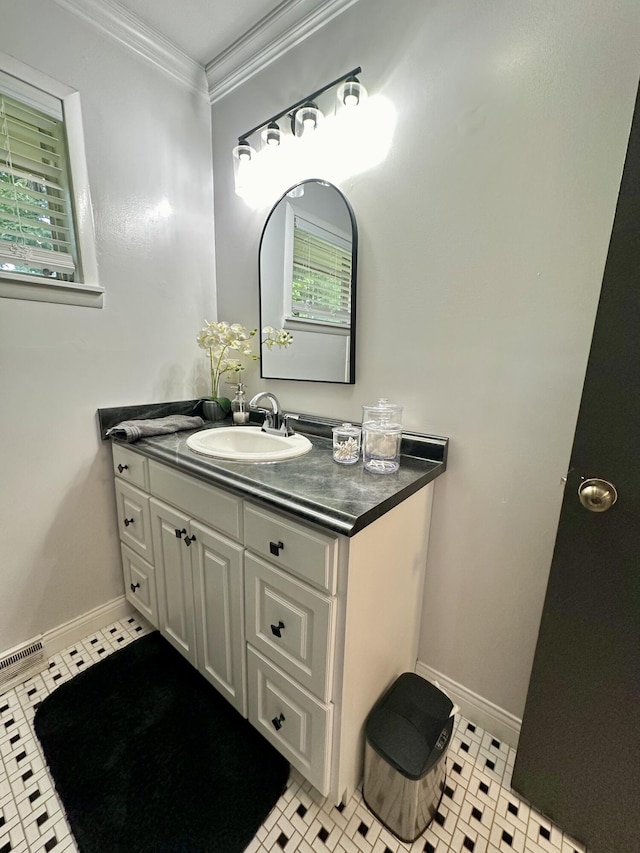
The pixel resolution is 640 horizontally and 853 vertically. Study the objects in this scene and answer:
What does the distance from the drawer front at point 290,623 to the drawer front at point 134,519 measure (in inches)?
23.8

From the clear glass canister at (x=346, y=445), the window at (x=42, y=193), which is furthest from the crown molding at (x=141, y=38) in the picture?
the clear glass canister at (x=346, y=445)

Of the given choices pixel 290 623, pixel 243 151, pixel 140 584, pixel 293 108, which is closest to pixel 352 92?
pixel 293 108

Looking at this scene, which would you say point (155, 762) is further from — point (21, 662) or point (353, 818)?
point (21, 662)

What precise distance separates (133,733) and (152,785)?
192 millimetres

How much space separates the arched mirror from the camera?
1.28 metres

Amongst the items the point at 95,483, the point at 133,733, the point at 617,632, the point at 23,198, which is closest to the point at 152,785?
the point at 133,733

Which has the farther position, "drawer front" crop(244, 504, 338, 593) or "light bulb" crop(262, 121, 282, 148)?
"light bulb" crop(262, 121, 282, 148)

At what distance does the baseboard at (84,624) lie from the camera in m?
1.44

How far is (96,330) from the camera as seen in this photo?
139 cm

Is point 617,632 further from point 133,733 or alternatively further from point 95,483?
point 95,483

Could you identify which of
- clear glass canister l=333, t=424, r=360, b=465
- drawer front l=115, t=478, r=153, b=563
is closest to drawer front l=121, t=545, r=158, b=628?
drawer front l=115, t=478, r=153, b=563

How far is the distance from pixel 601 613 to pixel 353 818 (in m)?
0.86

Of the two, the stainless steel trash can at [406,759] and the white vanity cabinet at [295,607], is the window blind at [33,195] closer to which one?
the white vanity cabinet at [295,607]

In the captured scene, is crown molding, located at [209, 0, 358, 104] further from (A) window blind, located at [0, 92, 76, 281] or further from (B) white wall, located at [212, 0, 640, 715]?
(A) window blind, located at [0, 92, 76, 281]
